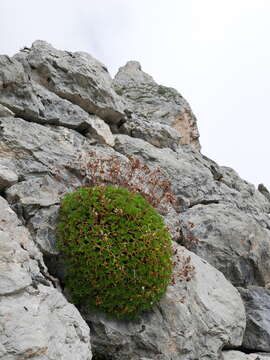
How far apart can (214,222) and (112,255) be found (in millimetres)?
5007

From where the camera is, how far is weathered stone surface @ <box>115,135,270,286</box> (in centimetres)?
1096

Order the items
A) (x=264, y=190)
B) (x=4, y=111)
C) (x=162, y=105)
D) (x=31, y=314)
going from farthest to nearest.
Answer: (x=264, y=190) → (x=162, y=105) → (x=4, y=111) → (x=31, y=314)

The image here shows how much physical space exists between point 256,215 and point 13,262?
1155cm

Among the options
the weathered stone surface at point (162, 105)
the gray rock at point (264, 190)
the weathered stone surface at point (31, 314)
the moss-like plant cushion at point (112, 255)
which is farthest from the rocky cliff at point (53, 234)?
the gray rock at point (264, 190)

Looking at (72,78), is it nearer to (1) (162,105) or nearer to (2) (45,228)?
(2) (45,228)

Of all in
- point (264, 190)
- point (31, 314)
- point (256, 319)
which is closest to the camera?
point (31, 314)

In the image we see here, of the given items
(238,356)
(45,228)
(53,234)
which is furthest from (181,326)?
(45,228)

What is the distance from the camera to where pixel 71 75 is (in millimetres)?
13977

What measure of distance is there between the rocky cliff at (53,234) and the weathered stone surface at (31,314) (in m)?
0.02

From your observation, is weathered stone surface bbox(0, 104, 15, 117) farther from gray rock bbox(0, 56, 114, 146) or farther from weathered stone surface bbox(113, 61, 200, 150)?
weathered stone surface bbox(113, 61, 200, 150)

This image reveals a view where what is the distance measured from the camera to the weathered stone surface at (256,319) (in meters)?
9.50

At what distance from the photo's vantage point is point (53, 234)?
8117 millimetres

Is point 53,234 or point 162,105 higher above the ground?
point 162,105

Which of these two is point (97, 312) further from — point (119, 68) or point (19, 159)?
point (119, 68)
